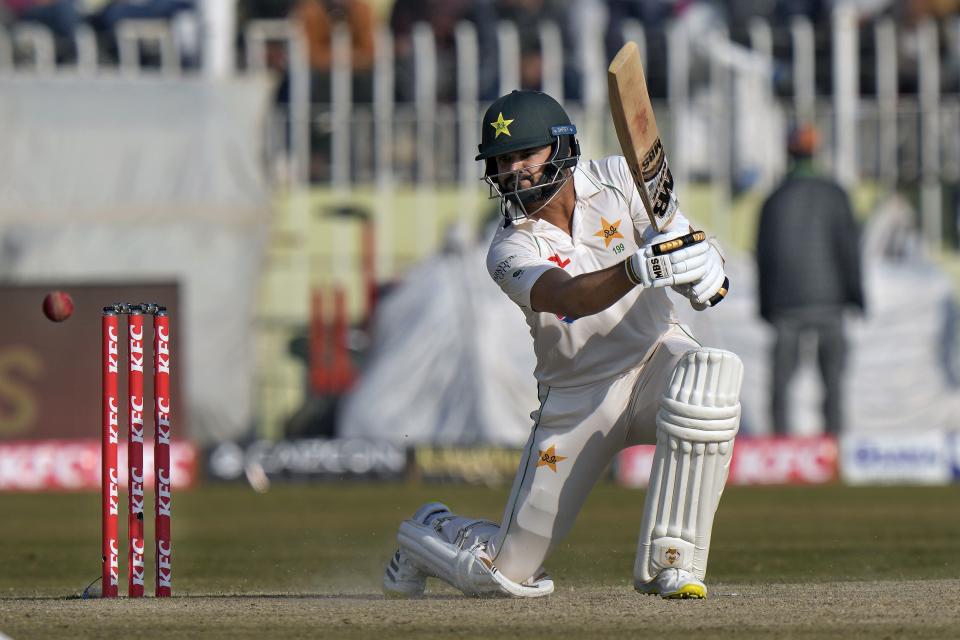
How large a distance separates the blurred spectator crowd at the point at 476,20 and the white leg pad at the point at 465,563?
9.08 m

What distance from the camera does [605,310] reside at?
5484mm

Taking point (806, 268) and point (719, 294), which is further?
point (806, 268)

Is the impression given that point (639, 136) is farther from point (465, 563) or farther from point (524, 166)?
point (465, 563)

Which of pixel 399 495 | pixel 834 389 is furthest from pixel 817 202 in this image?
pixel 399 495

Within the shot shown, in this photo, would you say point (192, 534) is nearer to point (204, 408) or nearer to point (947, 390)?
point (204, 408)

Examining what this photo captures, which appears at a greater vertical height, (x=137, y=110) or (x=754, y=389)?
(x=137, y=110)

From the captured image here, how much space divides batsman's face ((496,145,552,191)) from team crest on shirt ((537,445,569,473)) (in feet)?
2.50

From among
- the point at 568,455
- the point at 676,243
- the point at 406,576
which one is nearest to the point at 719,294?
the point at 676,243

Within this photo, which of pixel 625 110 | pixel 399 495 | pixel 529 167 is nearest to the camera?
pixel 625 110

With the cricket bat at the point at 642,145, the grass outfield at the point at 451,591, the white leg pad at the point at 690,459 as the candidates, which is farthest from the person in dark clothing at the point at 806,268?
the white leg pad at the point at 690,459

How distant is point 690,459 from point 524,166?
99cm

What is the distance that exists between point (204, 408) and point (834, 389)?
15.0 ft

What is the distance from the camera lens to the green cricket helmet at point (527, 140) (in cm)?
547

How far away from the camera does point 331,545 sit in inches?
331
